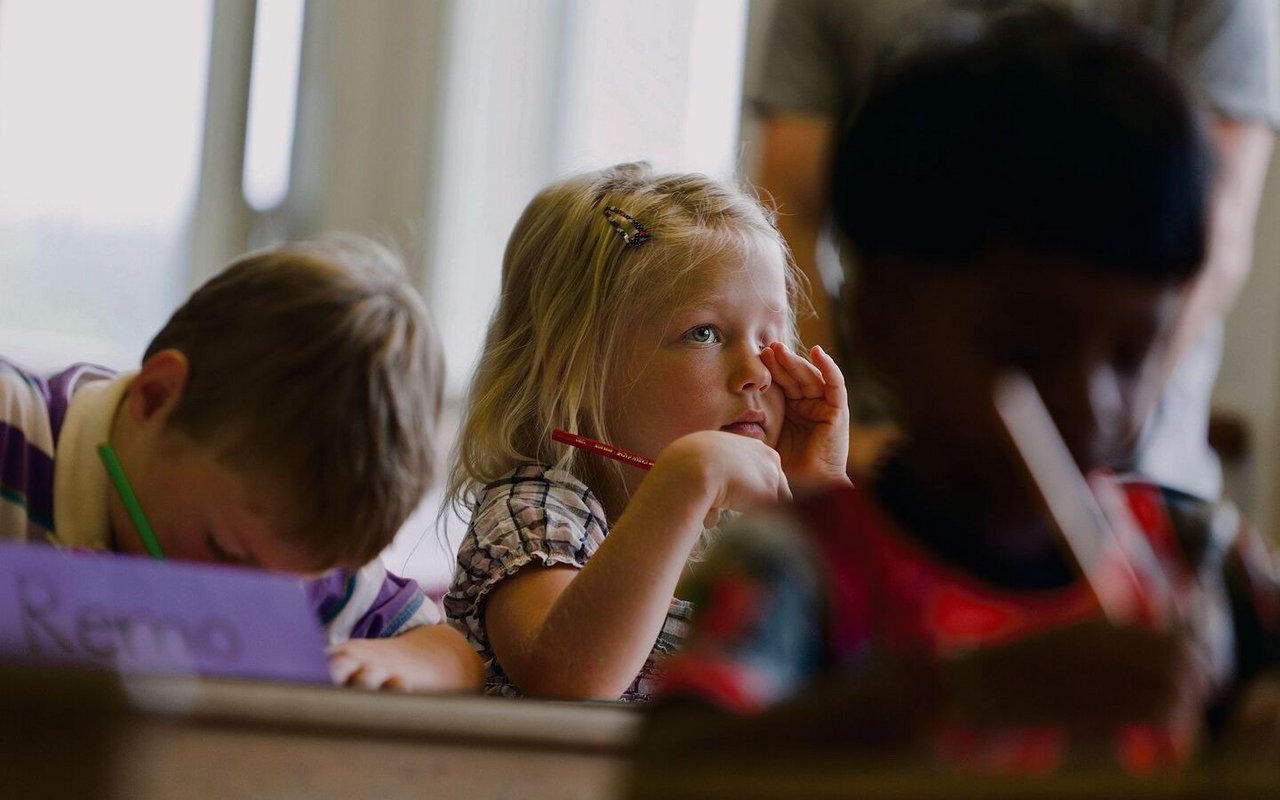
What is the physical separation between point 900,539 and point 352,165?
2.40 meters

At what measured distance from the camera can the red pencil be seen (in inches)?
38.6

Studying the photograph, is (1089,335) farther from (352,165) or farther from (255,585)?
(352,165)

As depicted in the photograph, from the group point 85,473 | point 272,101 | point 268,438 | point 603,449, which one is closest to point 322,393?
point 268,438

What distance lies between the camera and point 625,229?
1.10 m

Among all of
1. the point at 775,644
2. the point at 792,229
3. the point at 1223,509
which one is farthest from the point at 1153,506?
the point at 792,229

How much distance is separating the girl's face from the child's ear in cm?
36

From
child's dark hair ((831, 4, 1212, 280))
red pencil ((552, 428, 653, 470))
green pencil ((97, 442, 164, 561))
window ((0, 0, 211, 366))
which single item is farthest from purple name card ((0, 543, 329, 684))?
window ((0, 0, 211, 366))

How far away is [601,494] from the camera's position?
1.08m

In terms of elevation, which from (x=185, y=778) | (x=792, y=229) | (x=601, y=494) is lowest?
(x=601, y=494)

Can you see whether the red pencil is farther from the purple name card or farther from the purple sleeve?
the purple name card

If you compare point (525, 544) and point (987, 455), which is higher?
point (987, 455)

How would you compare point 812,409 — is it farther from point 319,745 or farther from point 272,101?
point 272,101

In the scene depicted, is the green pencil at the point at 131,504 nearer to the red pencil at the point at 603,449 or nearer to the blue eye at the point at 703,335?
the red pencil at the point at 603,449

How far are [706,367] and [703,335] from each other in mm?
30
